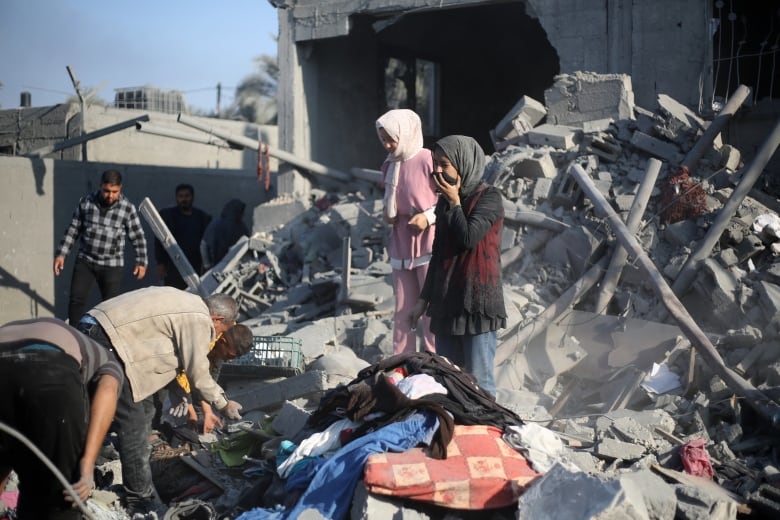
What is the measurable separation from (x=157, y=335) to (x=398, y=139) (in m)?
2.48

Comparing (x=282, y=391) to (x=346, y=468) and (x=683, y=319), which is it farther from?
(x=683, y=319)

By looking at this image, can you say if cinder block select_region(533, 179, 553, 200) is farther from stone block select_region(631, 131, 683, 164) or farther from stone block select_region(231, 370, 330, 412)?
stone block select_region(231, 370, 330, 412)

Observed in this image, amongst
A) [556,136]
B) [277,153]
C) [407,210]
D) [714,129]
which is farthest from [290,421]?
[277,153]

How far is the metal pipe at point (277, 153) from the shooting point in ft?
34.4

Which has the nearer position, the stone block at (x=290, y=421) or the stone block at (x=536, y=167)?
the stone block at (x=290, y=421)

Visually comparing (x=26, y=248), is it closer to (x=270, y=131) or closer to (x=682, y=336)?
(x=682, y=336)

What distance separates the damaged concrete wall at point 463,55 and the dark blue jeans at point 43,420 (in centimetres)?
796

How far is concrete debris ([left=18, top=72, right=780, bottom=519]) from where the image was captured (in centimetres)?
437

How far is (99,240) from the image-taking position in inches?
313

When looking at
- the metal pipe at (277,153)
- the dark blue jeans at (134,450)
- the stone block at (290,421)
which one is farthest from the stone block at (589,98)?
the dark blue jeans at (134,450)

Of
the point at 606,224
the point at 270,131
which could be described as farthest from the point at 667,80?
the point at 270,131

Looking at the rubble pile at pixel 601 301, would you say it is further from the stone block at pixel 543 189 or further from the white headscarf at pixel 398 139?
the white headscarf at pixel 398 139

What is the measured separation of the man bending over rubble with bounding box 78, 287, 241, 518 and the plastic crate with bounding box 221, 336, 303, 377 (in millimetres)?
1727

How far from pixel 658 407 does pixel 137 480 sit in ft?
11.7
